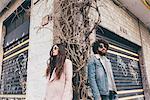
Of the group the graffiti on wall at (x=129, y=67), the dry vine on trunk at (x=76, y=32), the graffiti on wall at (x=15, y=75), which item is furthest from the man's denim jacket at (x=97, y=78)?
the graffiti on wall at (x=129, y=67)

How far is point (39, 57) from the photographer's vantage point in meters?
3.22

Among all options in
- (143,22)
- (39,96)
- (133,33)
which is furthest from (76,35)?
(143,22)

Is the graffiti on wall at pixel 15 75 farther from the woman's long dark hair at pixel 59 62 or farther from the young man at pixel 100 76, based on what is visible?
the young man at pixel 100 76

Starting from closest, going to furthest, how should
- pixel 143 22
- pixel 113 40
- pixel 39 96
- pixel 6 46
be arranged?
pixel 39 96
pixel 113 40
pixel 6 46
pixel 143 22

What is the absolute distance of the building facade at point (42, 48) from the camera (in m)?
3.25

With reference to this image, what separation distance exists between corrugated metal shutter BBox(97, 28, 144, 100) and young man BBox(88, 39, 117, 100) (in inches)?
51.3

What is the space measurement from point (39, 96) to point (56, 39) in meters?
0.89

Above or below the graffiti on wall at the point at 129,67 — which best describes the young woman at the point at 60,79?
below

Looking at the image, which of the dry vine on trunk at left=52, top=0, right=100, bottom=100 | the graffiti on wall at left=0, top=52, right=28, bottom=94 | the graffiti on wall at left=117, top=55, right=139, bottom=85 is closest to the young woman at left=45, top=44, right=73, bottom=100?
the dry vine on trunk at left=52, top=0, right=100, bottom=100

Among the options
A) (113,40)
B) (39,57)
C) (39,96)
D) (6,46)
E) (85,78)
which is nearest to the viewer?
(85,78)

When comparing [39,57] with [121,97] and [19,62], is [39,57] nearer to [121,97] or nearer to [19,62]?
[19,62]

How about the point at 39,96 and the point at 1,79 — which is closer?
the point at 39,96

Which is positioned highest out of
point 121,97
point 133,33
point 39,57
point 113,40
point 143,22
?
point 143,22

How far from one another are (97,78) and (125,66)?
2858 mm
